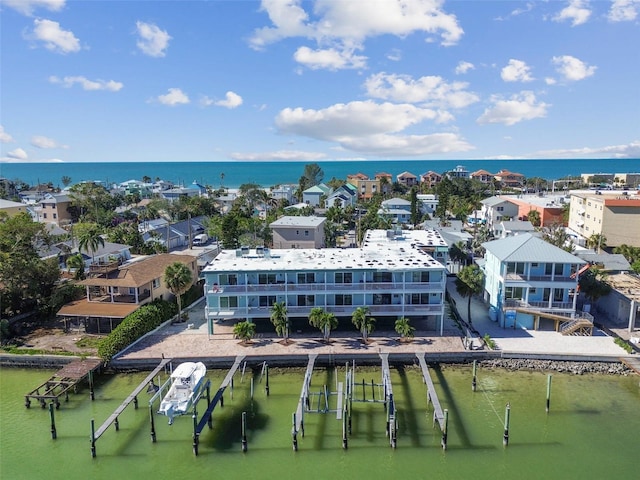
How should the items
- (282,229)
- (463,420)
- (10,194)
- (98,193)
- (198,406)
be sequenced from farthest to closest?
(10,194) → (98,193) → (282,229) → (198,406) → (463,420)

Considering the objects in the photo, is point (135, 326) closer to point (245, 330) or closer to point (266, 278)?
point (245, 330)

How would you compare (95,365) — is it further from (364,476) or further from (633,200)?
(633,200)

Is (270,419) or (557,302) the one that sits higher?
(557,302)

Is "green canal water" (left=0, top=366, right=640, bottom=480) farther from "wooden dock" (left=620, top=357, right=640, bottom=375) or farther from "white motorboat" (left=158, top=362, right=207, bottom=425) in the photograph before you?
"white motorboat" (left=158, top=362, right=207, bottom=425)

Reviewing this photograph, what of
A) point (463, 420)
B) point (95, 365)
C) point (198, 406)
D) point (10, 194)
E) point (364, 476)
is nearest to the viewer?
point (364, 476)

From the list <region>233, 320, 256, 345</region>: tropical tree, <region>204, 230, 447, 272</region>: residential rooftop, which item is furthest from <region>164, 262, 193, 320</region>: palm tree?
<region>233, 320, 256, 345</region>: tropical tree

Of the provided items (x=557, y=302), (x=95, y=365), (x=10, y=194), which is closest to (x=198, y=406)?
(x=95, y=365)
